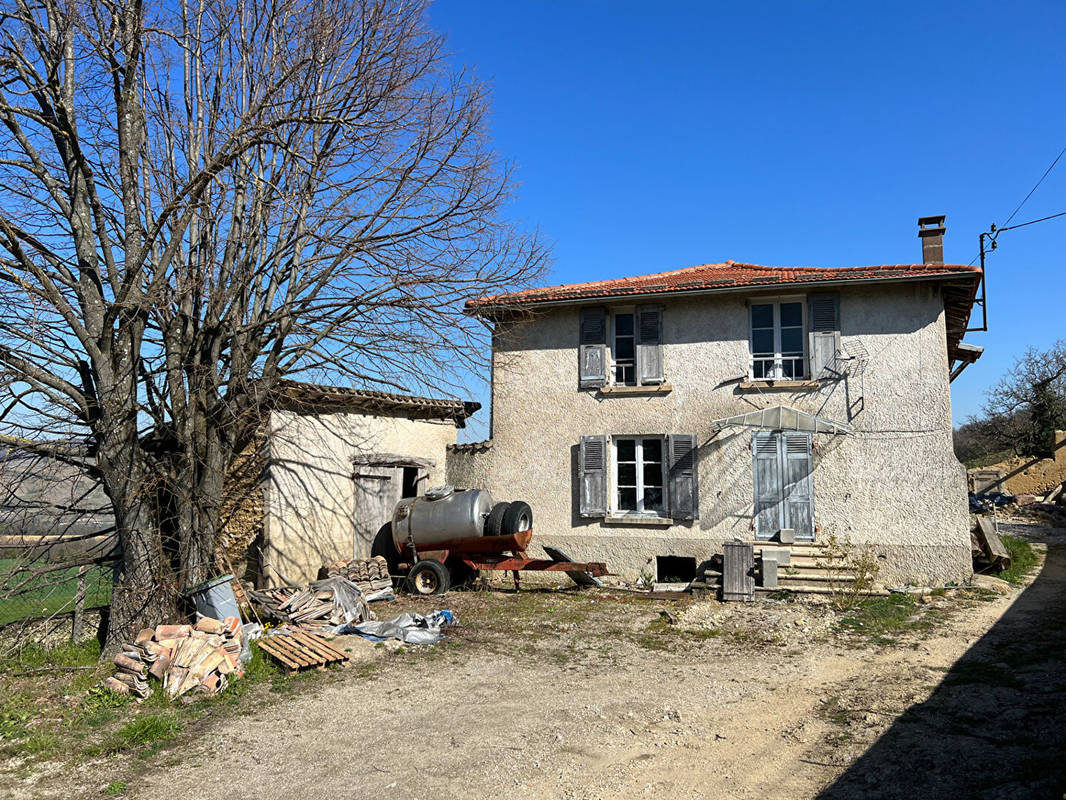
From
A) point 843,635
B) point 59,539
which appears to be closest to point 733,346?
point 843,635

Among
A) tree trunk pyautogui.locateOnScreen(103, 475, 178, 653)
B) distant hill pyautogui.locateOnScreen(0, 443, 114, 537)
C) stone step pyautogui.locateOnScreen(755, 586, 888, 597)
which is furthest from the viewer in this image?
stone step pyautogui.locateOnScreen(755, 586, 888, 597)

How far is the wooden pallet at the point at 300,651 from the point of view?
299 inches

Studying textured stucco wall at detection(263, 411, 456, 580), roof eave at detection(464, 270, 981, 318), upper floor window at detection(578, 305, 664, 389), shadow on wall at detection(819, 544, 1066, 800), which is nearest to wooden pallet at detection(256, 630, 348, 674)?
textured stucco wall at detection(263, 411, 456, 580)

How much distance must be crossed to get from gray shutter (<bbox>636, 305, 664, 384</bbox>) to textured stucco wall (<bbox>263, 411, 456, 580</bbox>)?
450cm

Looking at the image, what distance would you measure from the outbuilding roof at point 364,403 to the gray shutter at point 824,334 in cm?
654

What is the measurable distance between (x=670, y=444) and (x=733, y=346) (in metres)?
2.05

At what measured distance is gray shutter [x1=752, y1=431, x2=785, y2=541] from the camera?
1205cm

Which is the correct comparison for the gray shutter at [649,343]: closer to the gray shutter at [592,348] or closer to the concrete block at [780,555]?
the gray shutter at [592,348]

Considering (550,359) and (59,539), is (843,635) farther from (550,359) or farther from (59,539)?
(59,539)

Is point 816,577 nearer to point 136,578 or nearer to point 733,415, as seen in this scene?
point 733,415

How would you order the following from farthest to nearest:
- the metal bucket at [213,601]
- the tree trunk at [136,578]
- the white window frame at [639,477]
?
the white window frame at [639,477], the metal bucket at [213,601], the tree trunk at [136,578]

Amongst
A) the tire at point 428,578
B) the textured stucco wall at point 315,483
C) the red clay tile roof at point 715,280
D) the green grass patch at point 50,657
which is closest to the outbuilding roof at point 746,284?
the red clay tile roof at point 715,280

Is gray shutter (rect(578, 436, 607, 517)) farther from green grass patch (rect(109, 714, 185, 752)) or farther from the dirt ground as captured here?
green grass patch (rect(109, 714, 185, 752))

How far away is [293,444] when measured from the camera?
1145 centimetres
